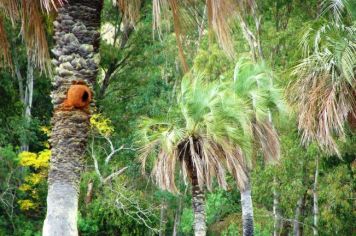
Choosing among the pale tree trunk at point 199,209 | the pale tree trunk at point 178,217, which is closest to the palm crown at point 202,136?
the pale tree trunk at point 199,209

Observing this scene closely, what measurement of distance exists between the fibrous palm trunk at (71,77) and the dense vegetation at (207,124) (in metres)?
0.87

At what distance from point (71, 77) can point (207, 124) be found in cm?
1095

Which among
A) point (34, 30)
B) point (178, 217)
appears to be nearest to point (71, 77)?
point (34, 30)

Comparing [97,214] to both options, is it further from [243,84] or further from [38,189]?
[243,84]

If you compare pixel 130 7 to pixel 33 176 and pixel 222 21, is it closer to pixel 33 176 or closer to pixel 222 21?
pixel 222 21

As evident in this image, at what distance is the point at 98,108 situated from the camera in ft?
103

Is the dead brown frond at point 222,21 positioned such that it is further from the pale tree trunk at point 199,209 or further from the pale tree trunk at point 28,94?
the pale tree trunk at point 28,94

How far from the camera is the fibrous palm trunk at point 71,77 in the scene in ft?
28.5

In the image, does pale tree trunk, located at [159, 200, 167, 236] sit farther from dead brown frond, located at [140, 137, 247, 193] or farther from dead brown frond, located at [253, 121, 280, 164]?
dead brown frond, located at [140, 137, 247, 193]

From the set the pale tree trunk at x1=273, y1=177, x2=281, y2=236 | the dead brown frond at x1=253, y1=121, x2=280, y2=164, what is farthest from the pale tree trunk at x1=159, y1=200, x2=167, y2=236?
the dead brown frond at x1=253, y1=121, x2=280, y2=164

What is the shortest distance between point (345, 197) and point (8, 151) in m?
11.1

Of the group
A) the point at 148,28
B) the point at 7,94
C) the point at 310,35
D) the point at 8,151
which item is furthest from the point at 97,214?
the point at 310,35

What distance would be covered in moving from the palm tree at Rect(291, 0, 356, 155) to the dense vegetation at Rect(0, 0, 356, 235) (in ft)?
0.09

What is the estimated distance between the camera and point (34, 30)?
962 centimetres
